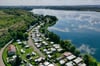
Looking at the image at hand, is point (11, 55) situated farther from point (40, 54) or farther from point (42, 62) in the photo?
point (42, 62)

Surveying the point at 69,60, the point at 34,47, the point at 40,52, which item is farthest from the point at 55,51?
the point at 34,47

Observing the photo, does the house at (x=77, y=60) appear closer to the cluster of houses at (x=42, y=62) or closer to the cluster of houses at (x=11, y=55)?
the cluster of houses at (x=42, y=62)

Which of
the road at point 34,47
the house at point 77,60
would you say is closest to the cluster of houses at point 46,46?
the road at point 34,47

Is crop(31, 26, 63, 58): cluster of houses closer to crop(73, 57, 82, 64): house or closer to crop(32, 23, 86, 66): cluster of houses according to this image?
crop(32, 23, 86, 66): cluster of houses

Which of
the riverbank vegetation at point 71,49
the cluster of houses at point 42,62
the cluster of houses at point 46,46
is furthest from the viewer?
the cluster of houses at point 46,46

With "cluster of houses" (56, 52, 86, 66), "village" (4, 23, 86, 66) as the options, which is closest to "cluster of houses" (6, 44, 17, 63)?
"village" (4, 23, 86, 66)

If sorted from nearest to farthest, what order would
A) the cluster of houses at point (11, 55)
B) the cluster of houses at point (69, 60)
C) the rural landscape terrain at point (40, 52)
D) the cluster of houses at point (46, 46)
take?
the cluster of houses at point (69, 60)
the rural landscape terrain at point (40, 52)
the cluster of houses at point (11, 55)
the cluster of houses at point (46, 46)

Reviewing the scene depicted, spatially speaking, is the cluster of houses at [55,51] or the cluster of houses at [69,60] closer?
the cluster of houses at [69,60]
